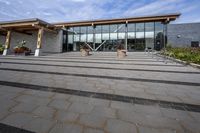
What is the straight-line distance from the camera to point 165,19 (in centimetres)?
1822

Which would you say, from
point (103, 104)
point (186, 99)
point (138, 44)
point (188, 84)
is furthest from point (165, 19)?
point (103, 104)

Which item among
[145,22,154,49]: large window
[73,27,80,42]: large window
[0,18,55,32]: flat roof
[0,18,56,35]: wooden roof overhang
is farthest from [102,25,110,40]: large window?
[0,18,55,32]: flat roof

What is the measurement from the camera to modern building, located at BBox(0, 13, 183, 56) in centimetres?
1886

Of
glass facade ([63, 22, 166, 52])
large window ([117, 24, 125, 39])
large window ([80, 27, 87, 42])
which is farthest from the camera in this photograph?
large window ([80, 27, 87, 42])

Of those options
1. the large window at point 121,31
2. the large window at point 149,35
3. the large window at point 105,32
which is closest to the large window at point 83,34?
the large window at point 105,32

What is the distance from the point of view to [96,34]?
22.3 meters

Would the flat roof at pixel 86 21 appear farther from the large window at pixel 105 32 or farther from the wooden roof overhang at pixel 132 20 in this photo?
the large window at pixel 105 32

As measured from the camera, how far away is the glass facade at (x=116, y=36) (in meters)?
20.0

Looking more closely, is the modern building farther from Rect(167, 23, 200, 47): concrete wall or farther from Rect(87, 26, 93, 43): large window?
Rect(167, 23, 200, 47): concrete wall

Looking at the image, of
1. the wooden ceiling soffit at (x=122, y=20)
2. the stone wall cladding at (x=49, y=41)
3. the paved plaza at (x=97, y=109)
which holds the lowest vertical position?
the paved plaza at (x=97, y=109)

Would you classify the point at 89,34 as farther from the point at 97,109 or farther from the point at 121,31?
the point at 97,109

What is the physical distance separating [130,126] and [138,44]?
19.4m

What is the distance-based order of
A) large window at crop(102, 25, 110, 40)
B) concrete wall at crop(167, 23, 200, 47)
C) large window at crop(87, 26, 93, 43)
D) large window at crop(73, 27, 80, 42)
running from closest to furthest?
concrete wall at crop(167, 23, 200, 47) → large window at crop(102, 25, 110, 40) → large window at crop(87, 26, 93, 43) → large window at crop(73, 27, 80, 42)

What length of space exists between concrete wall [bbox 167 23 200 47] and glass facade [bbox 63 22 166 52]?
2.49 meters
